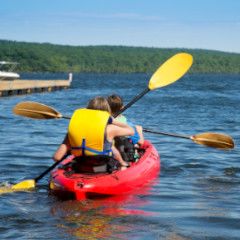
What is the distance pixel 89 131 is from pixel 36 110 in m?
2.11

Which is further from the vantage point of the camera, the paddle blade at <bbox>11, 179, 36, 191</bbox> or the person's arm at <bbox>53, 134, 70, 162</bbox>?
the paddle blade at <bbox>11, 179, 36, 191</bbox>

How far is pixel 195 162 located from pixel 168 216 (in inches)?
172

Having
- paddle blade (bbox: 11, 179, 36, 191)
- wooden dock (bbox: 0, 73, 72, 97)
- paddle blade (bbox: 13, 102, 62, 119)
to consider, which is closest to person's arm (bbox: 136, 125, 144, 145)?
paddle blade (bbox: 13, 102, 62, 119)

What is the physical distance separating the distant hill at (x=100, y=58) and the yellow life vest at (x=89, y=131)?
141585 mm

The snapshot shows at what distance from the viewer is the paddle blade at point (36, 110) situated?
370 inches

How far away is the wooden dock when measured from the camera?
104 feet

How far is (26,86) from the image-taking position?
117 feet

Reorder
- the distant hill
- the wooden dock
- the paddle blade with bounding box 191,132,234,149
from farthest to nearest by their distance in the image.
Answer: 1. the distant hill
2. the wooden dock
3. the paddle blade with bounding box 191,132,234,149

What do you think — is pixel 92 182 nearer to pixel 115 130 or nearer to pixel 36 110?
pixel 115 130

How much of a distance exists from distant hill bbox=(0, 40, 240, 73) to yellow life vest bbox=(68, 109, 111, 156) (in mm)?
141585

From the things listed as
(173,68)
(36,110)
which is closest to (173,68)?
(173,68)

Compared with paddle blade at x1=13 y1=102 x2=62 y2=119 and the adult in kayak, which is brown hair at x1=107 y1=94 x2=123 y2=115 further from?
paddle blade at x1=13 y1=102 x2=62 y2=119

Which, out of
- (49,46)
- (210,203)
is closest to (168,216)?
(210,203)

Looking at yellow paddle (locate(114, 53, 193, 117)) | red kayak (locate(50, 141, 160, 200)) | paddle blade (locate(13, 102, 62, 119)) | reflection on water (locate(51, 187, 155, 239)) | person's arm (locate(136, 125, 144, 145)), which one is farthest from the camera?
yellow paddle (locate(114, 53, 193, 117))
